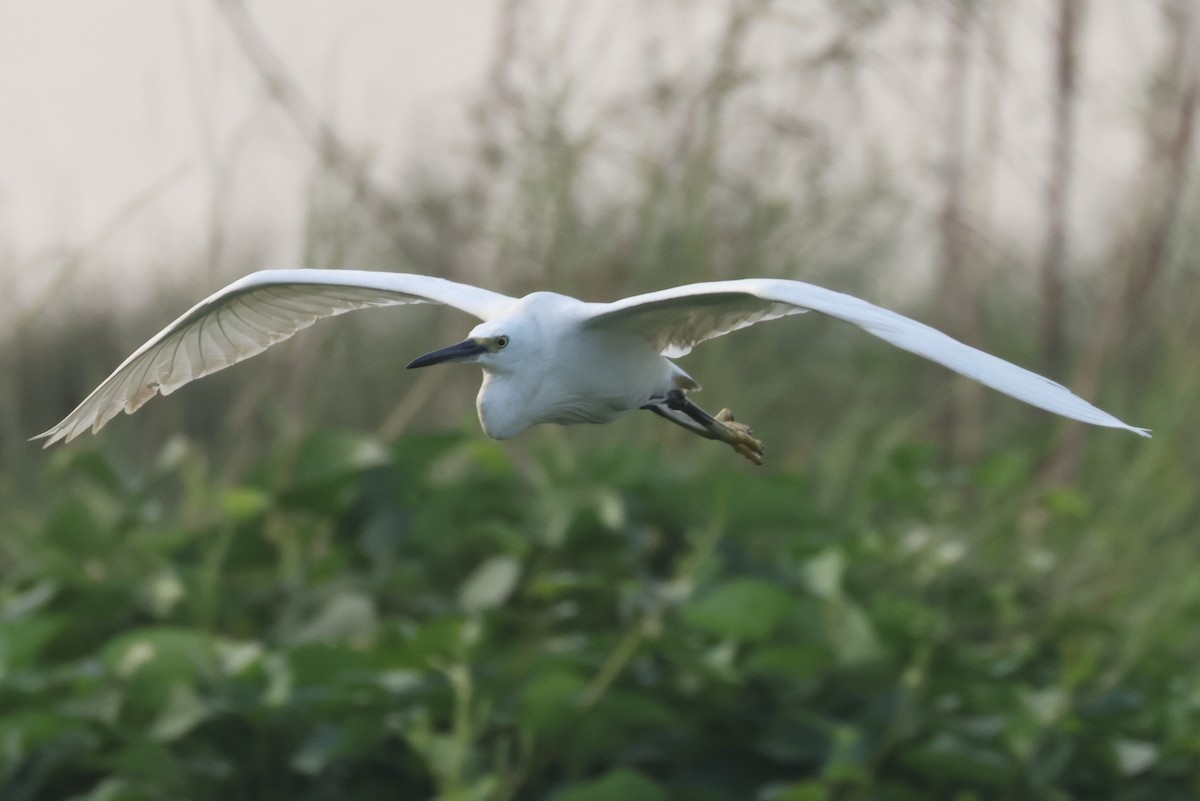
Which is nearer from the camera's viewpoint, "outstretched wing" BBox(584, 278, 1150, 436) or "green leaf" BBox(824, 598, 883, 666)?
"outstretched wing" BBox(584, 278, 1150, 436)

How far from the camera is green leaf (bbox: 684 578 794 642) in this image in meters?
4.22

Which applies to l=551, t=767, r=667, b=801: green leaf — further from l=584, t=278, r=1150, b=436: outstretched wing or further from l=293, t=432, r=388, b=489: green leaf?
l=584, t=278, r=1150, b=436: outstretched wing

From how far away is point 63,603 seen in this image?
461cm

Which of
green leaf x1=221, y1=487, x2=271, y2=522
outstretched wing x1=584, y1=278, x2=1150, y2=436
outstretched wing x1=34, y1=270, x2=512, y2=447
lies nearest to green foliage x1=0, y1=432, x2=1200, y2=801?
green leaf x1=221, y1=487, x2=271, y2=522

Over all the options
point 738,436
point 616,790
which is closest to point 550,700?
point 616,790

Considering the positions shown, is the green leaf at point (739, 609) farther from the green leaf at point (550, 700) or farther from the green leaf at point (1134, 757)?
the green leaf at point (1134, 757)

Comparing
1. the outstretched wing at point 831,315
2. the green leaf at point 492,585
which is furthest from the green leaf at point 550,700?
the outstretched wing at point 831,315

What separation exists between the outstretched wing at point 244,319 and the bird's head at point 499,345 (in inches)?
8.3

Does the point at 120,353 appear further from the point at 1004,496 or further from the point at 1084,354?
the point at 1084,354

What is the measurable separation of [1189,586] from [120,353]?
3.86m

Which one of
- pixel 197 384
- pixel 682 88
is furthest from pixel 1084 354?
pixel 197 384

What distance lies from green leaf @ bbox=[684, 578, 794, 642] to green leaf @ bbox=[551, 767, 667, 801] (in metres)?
0.45

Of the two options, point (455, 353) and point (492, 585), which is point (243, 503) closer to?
point (492, 585)

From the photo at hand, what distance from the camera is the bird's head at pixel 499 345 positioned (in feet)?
8.38
